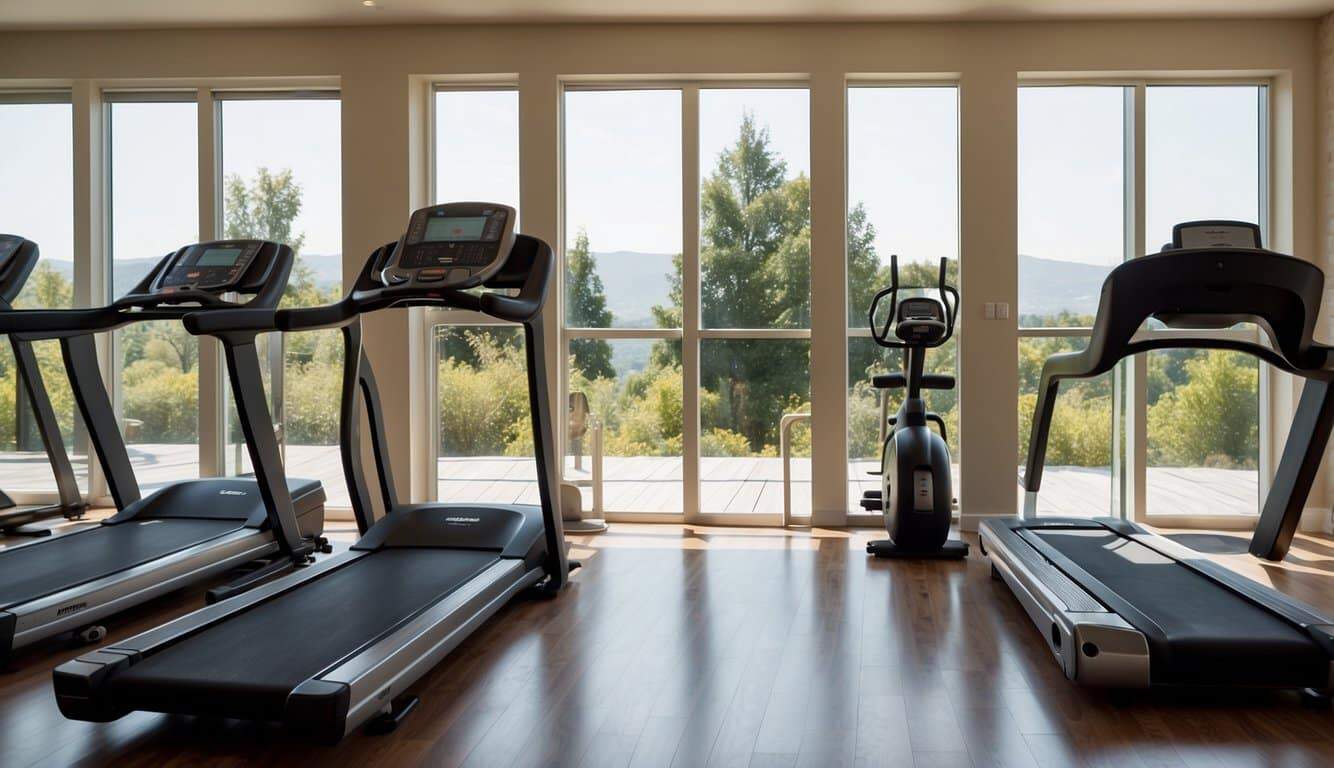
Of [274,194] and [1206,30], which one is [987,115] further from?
[274,194]

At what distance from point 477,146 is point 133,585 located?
11.1ft

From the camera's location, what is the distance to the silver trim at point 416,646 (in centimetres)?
234

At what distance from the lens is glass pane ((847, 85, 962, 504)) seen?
5703 mm

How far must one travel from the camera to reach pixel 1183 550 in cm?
370

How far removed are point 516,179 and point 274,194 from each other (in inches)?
63.1

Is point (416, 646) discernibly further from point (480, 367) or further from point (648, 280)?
point (648, 280)

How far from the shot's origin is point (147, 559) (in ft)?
12.3

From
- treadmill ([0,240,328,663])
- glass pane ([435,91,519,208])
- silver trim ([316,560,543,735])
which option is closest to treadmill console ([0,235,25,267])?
treadmill ([0,240,328,663])

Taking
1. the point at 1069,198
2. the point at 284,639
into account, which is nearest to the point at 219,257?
the point at 284,639

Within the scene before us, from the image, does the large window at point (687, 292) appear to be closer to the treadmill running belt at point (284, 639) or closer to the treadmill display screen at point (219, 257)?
the treadmill display screen at point (219, 257)

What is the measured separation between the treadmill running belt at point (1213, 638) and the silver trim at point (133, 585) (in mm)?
3473

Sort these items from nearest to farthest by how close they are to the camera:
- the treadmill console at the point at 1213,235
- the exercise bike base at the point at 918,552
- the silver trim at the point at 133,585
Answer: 1. the silver trim at the point at 133,585
2. the treadmill console at the point at 1213,235
3. the exercise bike base at the point at 918,552

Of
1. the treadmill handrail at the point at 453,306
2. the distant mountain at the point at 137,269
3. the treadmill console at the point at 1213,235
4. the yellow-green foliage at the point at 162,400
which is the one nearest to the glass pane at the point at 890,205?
the treadmill console at the point at 1213,235

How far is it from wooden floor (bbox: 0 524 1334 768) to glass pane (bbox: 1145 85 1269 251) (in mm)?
2547
